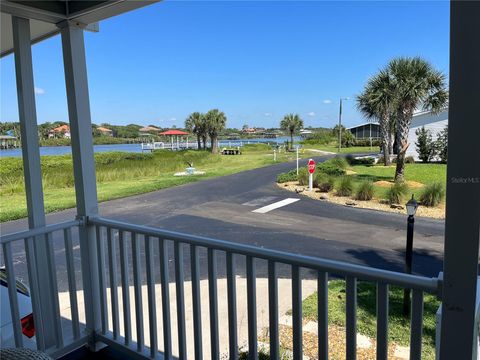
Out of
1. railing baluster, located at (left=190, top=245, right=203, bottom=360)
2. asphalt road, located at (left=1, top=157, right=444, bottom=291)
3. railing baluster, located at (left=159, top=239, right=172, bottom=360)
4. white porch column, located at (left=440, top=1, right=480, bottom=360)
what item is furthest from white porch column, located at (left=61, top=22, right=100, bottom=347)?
asphalt road, located at (left=1, top=157, right=444, bottom=291)

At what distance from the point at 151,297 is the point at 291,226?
20.0ft

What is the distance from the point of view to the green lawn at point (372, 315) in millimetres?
3127

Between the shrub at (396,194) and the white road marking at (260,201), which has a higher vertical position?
the shrub at (396,194)

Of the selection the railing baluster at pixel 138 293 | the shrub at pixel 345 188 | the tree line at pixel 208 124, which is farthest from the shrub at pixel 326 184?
the tree line at pixel 208 124

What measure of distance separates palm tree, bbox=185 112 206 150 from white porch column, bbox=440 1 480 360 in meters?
41.3

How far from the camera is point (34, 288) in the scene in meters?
2.26

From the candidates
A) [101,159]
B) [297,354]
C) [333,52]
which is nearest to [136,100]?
[101,159]

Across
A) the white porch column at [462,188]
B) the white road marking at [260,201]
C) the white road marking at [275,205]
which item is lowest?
the white road marking at [275,205]

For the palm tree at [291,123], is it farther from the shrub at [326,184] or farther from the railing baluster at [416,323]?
the railing baluster at [416,323]

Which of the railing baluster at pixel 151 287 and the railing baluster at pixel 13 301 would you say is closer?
the railing baluster at pixel 13 301

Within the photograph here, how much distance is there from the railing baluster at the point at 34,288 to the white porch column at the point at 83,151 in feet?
1.01

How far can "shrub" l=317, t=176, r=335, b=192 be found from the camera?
12.5 meters

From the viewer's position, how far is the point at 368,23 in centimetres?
468

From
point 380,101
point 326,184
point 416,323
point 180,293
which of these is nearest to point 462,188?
point 416,323
